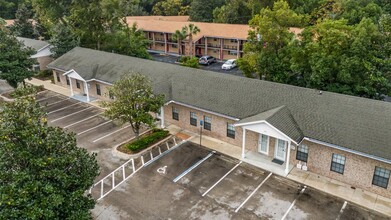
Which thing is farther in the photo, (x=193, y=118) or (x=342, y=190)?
(x=193, y=118)

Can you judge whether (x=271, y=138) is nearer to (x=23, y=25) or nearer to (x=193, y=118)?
(x=193, y=118)

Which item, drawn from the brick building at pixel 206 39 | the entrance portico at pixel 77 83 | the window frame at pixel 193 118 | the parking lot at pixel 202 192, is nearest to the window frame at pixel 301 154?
the parking lot at pixel 202 192

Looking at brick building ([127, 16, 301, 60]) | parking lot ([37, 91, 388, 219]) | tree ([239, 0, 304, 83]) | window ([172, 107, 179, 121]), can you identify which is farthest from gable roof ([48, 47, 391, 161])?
brick building ([127, 16, 301, 60])

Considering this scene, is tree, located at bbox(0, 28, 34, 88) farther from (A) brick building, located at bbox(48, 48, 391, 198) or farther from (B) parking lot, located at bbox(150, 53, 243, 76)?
(B) parking lot, located at bbox(150, 53, 243, 76)

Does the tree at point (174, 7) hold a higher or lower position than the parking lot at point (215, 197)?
higher

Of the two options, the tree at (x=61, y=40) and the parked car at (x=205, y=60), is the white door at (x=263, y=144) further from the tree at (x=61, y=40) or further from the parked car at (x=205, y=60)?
the tree at (x=61, y=40)

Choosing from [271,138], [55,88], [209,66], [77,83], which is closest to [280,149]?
[271,138]
